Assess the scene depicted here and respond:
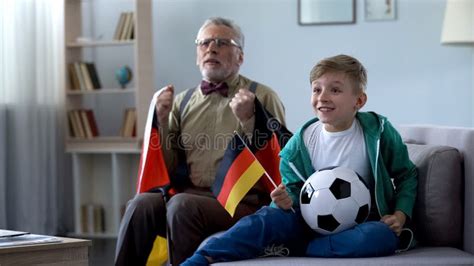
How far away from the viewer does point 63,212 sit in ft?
19.1

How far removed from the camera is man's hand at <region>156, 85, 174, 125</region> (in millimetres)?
3396

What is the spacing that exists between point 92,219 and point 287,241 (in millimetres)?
3367

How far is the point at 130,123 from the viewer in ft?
18.5

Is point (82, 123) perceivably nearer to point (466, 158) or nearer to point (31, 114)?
point (31, 114)

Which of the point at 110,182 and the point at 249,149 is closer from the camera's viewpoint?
the point at 249,149

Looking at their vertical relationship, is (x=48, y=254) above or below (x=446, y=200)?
below

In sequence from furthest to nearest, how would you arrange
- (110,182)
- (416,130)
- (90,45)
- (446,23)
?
(110,182) < (90,45) < (446,23) < (416,130)

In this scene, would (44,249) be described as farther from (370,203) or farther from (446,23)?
(446,23)

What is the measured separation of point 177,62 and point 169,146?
2.51 m

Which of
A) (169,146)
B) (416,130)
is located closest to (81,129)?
(169,146)

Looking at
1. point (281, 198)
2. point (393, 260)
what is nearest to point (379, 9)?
point (281, 198)

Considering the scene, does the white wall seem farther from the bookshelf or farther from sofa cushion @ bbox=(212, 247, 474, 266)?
sofa cushion @ bbox=(212, 247, 474, 266)

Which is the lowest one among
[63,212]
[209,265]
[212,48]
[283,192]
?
[63,212]

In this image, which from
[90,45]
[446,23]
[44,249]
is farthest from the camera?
[90,45]
